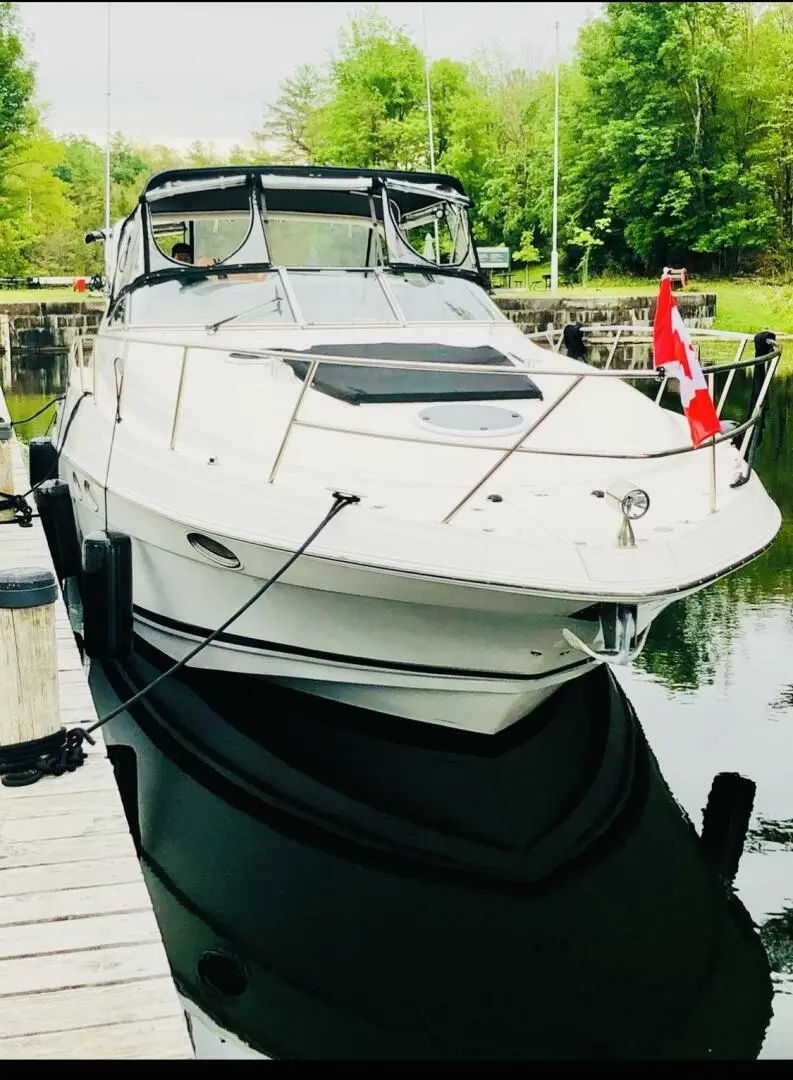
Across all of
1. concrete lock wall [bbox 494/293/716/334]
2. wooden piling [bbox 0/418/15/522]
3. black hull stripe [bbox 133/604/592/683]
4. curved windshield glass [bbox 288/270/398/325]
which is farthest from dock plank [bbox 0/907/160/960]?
concrete lock wall [bbox 494/293/716/334]

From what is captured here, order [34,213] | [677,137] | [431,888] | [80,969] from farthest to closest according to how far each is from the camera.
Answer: [34,213], [677,137], [431,888], [80,969]

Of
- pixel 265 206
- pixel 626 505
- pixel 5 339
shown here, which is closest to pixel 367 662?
pixel 626 505

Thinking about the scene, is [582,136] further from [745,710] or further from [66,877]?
[66,877]

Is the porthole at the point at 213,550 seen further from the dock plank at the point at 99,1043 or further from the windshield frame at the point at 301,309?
the dock plank at the point at 99,1043

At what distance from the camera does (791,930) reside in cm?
358

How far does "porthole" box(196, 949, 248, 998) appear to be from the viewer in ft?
10.9

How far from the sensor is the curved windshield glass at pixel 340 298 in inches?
223

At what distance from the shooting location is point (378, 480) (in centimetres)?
414

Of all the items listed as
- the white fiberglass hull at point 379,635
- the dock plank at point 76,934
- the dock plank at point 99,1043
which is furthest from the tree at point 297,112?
the dock plank at point 99,1043

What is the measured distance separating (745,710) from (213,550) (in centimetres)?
271

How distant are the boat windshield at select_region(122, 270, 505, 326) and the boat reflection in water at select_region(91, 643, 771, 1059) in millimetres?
1901

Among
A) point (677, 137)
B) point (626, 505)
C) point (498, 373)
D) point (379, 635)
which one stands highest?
point (677, 137)

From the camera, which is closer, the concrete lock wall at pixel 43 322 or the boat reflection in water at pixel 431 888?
the boat reflection in water at pixel 431 888

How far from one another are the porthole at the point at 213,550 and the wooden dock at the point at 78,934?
3.26 ft
